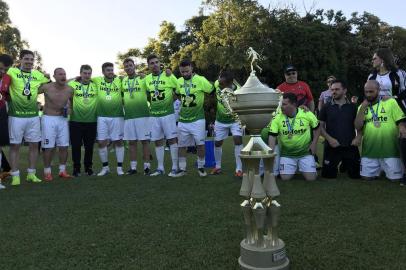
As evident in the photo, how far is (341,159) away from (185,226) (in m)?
3.91

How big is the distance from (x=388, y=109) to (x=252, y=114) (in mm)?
4165

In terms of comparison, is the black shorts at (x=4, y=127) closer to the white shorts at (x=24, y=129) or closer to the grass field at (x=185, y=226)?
the white shorts at (x=24, y=129)

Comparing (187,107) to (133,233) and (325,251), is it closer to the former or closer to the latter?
(133,233)

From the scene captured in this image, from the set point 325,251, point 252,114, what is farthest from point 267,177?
point 325,251

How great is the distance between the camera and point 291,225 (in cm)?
423

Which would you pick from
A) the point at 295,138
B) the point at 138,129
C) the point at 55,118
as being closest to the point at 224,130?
the point at 295,138

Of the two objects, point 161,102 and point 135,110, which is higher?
point 161,102

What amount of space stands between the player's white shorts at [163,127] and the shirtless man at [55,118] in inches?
69.3

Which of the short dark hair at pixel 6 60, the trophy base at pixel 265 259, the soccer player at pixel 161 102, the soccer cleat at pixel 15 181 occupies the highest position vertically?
the short dark hair at pixel 6 60

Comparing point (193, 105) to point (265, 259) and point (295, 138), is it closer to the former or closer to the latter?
point (295, 138)

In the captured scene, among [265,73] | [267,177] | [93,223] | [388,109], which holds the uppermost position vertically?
[265,73]

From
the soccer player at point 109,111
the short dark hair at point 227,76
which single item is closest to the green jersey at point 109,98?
the soccer player at point 109,111

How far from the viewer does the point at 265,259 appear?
308 cm

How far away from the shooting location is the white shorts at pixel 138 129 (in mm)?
8102
